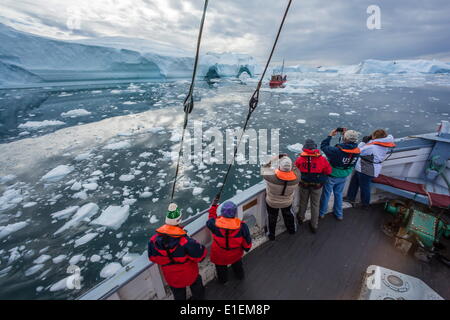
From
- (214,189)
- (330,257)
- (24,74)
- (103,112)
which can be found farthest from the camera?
(24,74)

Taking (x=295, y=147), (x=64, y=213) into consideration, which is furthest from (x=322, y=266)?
(x=295, y=147)

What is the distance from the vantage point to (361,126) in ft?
34.5

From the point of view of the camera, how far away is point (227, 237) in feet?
5.46

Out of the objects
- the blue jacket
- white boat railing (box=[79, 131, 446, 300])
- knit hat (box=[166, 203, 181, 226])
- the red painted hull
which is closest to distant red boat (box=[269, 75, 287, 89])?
the red painted hull

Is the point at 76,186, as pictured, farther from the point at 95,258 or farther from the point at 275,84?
the point at 275,84

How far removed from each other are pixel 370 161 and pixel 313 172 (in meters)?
1.06

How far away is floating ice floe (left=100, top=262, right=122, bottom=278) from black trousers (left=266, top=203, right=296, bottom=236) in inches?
103

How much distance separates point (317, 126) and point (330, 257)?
9.48m

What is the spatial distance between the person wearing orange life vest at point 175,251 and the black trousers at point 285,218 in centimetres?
99

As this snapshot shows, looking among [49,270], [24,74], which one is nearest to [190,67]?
[24,74]

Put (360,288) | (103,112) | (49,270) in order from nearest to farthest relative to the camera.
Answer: (360,288) → (49,270) → (103,112)

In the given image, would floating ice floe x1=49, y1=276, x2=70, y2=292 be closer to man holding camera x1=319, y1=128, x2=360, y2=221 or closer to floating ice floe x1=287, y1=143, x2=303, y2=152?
man holding camera x1=319, y1=128, x2=360, y2=221
